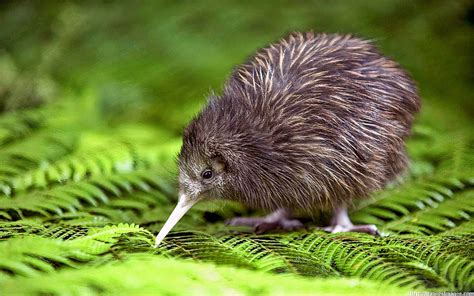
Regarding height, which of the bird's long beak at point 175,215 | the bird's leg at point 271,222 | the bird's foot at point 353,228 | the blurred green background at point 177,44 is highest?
the blurred green background at point 177,44

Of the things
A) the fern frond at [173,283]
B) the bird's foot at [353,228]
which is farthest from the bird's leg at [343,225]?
the fern frond at [173,283]

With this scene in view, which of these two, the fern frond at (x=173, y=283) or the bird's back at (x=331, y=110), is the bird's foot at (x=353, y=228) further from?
the fern frond at (x=173, y=283)

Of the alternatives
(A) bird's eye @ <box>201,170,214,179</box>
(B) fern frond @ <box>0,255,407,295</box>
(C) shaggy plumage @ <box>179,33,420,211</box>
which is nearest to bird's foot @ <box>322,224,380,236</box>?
(C) shaggy plumage @ <box>179,33,420,211</box>

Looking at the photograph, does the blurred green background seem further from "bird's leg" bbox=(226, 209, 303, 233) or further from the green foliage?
"bird's leg" bbox=(226, 209, 303, 233)

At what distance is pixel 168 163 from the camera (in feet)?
11.6

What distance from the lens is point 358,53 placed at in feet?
10.3

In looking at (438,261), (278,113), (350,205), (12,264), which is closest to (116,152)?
(278,113)

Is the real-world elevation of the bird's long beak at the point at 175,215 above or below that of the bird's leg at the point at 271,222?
above

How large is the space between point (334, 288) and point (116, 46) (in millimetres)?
3845

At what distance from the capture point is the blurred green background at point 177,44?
4.61 m

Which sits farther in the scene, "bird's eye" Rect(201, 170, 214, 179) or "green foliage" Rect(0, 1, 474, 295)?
"bird's eye" Rect(201, 170, 214, 179)

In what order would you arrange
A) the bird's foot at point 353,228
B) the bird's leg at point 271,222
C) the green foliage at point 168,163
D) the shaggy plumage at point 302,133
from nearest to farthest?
the green foliage at point 168,163 < the shaggy plumage at point 302,133 < the bird's foot at point 353,228 < the bird's leg at point 271,222

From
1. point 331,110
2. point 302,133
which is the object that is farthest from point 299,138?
point 331,110

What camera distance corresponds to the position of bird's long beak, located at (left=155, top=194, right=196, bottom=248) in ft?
8.45
